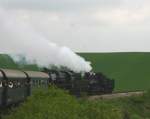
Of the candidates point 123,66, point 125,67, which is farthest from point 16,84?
point 123,66

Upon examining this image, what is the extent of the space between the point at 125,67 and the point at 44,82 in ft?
229

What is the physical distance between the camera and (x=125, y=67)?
114m

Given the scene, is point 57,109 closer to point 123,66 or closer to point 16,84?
point 16,84

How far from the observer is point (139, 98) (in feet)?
188

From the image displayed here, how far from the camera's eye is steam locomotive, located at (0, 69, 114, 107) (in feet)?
108

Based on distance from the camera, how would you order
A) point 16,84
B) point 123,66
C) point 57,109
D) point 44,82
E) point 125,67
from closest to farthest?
point 57,109 < point 16,84 < point 44,82 < point 125,67 < point 123,66

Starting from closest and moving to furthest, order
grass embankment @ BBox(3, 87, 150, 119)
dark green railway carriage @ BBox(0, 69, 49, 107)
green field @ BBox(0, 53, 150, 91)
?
grass embankment @ BBox(3, 87, 150, 119), dark green railway carriage @ BBox(0, 69, 49, 107), green field @ BBox(0, 53, 150, 91)

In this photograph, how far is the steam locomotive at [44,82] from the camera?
3278 cm

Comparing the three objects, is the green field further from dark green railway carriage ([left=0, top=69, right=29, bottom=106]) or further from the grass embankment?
the grass embankment

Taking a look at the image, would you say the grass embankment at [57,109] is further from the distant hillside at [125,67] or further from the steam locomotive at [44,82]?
the distant hillside at [125,67]

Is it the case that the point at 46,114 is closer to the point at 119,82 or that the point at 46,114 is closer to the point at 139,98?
the point at 139,98

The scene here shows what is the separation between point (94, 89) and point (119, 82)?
3787 cm

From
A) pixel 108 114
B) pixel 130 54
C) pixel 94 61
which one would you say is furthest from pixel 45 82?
pixel 130 54

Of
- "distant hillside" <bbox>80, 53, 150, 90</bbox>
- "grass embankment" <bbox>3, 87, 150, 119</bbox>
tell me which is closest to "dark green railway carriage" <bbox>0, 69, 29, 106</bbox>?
"grass embankment" <bbox>3, 87, 150, 119</bbox>
